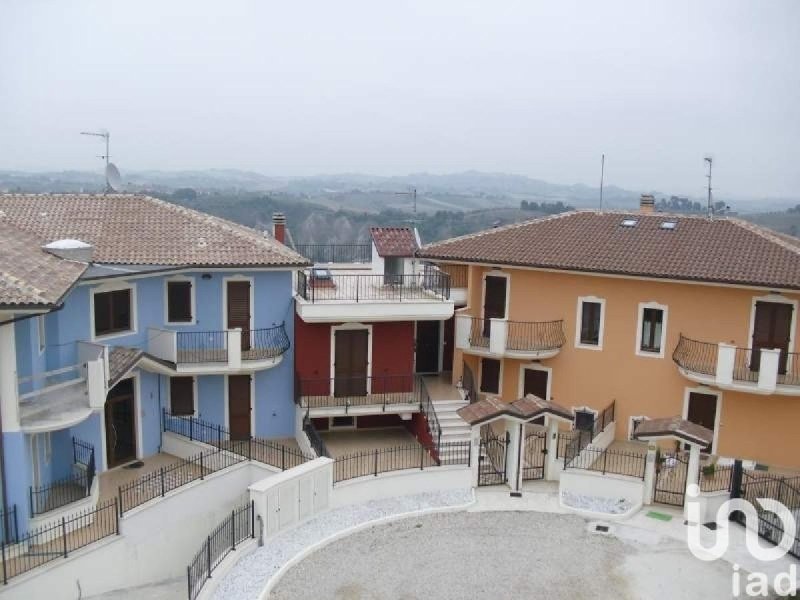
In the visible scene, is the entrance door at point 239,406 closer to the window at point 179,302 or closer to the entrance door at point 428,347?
the window at point 179,302

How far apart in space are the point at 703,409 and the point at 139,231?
17.7 metres

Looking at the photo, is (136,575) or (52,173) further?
(52,173)

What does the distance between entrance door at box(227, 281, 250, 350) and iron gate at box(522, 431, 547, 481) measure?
885 centimetres

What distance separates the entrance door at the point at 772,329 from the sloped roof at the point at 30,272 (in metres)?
18.1

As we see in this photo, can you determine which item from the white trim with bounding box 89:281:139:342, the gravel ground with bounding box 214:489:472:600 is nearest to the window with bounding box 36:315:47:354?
the white trim with bounding box 89:281:139:342

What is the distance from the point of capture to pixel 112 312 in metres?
21.2

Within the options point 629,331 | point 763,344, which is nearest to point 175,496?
point 629,331

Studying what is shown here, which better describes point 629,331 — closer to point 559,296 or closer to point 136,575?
point 559,296

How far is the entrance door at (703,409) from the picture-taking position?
22.9 meters

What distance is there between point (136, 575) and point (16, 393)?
17.4ft

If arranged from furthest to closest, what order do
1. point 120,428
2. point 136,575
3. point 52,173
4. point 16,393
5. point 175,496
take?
point 52,173 → point 120,428 → point 175,496 → point 136,575 → point 16,393

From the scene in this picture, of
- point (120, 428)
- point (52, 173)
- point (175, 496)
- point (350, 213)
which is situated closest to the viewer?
point (175, 496)

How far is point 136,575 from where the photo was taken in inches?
714

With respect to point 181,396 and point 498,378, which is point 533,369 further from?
point 181,396
